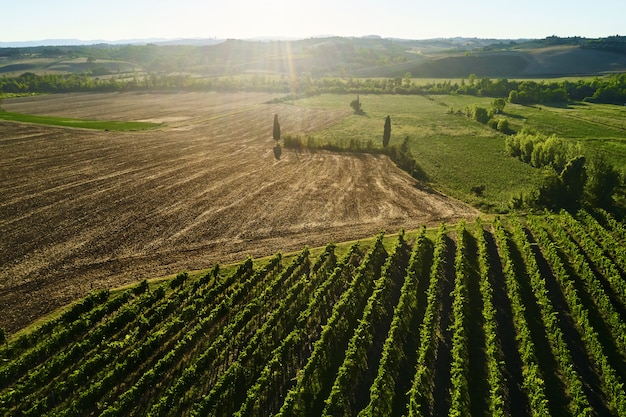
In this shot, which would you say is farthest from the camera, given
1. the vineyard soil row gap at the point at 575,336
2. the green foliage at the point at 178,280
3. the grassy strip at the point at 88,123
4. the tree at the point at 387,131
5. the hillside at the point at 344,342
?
the grassy strip at the point at 88,123

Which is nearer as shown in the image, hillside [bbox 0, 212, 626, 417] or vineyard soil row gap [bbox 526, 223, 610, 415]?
hillside [bbox 0, 212, 626, 417]

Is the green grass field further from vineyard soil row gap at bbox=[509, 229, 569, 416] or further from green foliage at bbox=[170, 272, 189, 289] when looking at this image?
green foliage at bbox=[170, 272, 189, 289]

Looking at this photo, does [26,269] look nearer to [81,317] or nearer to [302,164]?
[81,317]

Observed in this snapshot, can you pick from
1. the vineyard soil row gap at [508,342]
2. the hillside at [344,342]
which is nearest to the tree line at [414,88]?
the hillside at [344,342]

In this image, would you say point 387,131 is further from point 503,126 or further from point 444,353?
point 444,353

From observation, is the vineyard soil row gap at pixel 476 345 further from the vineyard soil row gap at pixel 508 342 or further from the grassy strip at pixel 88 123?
the grassy strip at pixel 88 123

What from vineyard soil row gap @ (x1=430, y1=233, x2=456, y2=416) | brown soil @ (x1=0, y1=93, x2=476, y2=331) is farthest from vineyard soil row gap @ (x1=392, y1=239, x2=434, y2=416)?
brown soil @ (x1=0, y1=93, x2=476, y2=331)
